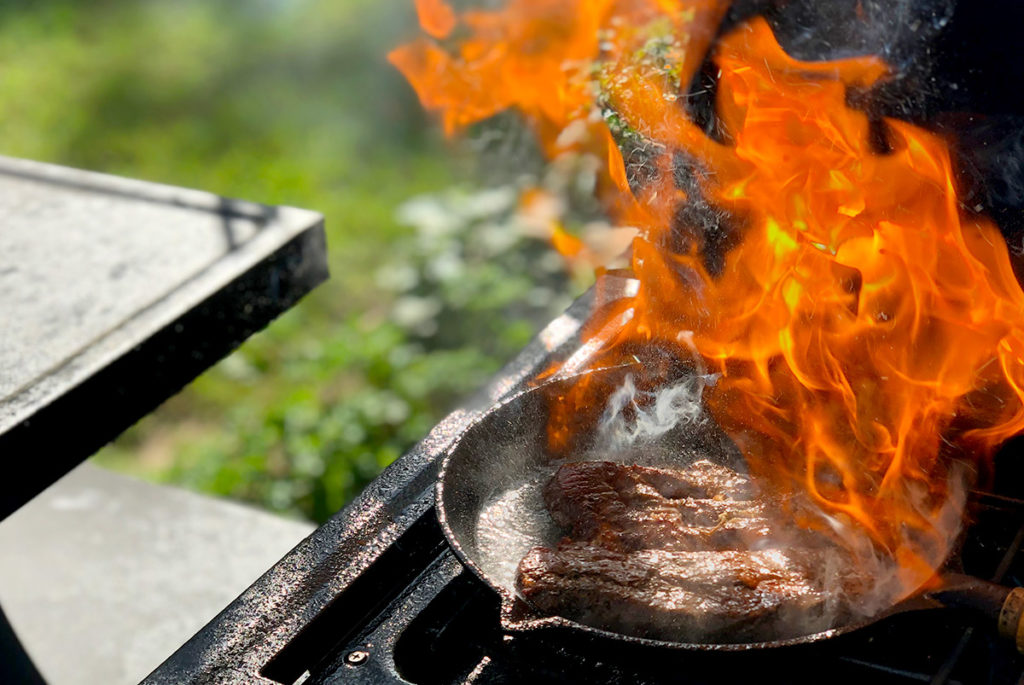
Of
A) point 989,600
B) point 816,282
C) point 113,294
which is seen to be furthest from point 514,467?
point 113,294

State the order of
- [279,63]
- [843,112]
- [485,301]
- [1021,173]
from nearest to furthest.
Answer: [1021,173], [843,112], [485,301], [279,63]

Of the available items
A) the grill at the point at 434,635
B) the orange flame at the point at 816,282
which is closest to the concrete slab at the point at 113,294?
the grill at the point at 434,635

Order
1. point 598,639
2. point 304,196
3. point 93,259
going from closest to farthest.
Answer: point 598,639 → point 93,259 → point 304,196

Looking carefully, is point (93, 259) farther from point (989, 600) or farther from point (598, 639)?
point (989, 600)

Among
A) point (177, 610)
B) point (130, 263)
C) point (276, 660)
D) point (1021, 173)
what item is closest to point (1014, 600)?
point (1021, 173)

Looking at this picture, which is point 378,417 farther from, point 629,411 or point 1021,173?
point 1021,173

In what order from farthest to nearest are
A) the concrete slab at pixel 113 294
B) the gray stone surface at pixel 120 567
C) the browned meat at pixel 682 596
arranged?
the gray stone surface at pixel 120 567 → the concrete slab at pixel 113 294 → the browned meat at pixel 682 596

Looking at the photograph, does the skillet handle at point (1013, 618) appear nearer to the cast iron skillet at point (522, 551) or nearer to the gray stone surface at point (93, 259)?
the cast iron skillet at point (522, 551)
